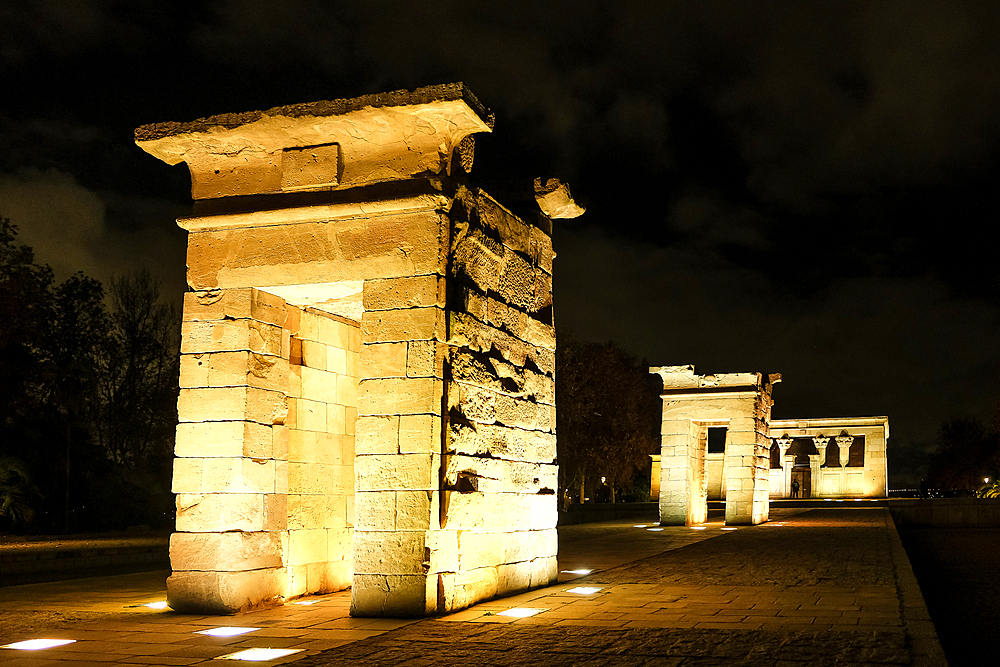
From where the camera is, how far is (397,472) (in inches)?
285

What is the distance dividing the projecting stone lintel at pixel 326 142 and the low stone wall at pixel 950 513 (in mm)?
22306

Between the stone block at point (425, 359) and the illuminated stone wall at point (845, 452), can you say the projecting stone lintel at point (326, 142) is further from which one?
the illuminated stone wall at point (845, 452)

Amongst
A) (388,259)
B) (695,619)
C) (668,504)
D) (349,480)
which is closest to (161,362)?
(668,504)

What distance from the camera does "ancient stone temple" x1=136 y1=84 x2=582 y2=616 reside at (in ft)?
23.9

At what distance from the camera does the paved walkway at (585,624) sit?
536 cm

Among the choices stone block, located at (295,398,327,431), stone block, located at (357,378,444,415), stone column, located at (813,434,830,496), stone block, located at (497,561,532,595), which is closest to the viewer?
stone block, located at (357,378,444,415)

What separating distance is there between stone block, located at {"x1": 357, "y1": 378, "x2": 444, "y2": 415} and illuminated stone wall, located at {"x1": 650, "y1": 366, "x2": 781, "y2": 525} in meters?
14.2

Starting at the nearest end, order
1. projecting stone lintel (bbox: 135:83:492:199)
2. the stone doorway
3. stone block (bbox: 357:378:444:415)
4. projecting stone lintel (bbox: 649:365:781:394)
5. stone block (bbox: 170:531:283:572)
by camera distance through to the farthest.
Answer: stone block (bbox: 357:378:444:415), projecting stone lintel (bbox: 135:83:492:199), stone block (bbox: 170:531:283:572), projecting stone lintel (bbox: 649:365:781:394), the stone doorway

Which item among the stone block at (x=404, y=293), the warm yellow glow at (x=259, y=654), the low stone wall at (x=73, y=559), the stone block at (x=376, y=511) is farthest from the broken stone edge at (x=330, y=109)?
the low stone wall at (x=73, y=559)

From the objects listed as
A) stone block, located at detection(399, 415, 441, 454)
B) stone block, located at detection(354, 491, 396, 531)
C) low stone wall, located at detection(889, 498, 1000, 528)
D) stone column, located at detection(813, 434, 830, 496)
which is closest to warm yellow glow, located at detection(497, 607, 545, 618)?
stone block, located at detection(354, 491, 396, 531)

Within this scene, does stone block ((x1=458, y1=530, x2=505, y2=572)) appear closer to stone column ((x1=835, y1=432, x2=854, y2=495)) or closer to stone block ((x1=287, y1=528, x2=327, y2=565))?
stone block ((x1=287, y1=528, x2=327, y2=565))

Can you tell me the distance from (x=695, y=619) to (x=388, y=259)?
3.80 meters

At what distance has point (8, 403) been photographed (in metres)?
22.7

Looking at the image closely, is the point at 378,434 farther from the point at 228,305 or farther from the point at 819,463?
the point at 819,463
